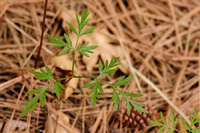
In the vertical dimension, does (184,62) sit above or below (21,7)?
below

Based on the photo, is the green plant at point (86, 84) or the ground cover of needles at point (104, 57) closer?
the green plant at point (86, 84)

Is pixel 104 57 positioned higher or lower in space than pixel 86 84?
higher

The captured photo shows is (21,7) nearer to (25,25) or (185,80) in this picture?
(25,25)

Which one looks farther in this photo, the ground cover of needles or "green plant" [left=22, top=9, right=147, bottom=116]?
the ground cover of needles

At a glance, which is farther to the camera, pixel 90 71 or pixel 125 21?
pixel 125 21

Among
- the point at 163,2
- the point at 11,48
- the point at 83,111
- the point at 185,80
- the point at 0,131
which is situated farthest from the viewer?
the point at 163,2

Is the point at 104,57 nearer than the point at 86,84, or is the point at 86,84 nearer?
the point at 86,84

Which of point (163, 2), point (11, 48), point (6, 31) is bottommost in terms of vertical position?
point (11, 48)

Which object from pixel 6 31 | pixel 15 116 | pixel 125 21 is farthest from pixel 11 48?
pixel 125 21
